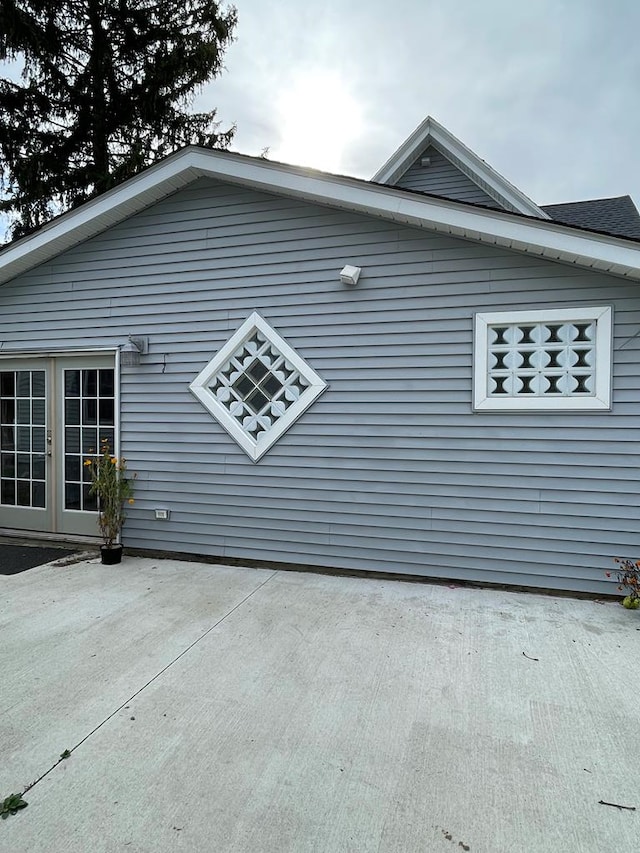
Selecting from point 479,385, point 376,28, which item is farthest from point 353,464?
point 376,28

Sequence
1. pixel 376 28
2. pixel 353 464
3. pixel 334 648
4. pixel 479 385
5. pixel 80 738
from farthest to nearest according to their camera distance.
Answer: pixel 376 28
pixel 353 464
pixel 479 385
pixel 334 648
pixel 80 738

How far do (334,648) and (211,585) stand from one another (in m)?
1.46

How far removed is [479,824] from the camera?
1.65 m

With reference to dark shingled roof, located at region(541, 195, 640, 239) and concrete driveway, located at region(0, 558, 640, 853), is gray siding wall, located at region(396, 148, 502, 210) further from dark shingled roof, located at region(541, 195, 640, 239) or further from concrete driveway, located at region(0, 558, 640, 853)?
concrete driveway, located at region(0, 558, 640, 853)

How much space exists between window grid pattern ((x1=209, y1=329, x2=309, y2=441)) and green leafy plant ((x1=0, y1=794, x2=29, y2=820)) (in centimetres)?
307

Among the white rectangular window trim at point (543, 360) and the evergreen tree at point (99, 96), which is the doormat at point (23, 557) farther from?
the evergreen tree at point (99, 96)

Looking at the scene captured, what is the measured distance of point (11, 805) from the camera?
1708 millimetres

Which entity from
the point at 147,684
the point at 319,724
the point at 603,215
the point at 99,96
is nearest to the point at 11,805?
the point at 147,684

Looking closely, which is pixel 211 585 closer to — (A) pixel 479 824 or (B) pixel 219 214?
(A) pixel 479 824

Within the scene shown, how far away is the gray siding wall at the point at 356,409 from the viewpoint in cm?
373

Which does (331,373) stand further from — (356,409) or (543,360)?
(543,360)

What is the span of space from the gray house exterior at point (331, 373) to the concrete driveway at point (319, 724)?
72 cm

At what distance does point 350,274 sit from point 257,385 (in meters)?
1.27

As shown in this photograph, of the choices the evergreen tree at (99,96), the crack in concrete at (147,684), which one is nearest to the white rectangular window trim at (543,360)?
the crack in concrete at (147,684)
